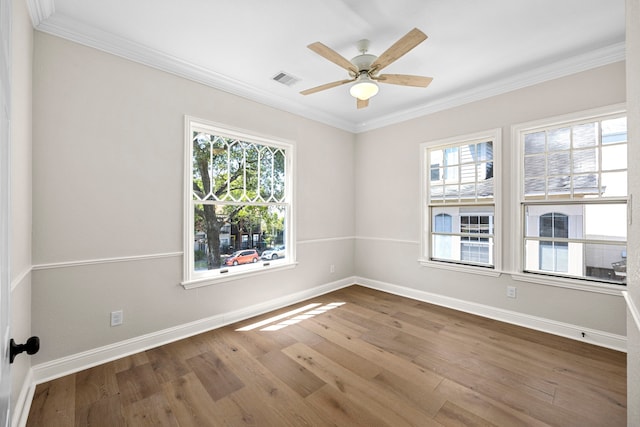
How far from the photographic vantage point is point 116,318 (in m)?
2.39

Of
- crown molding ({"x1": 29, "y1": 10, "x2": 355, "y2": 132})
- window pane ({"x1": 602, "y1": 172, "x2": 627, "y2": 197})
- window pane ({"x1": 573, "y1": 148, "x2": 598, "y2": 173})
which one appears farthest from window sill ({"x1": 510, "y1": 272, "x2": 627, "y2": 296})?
crown molding ({"x1": 29, "y1": 10, "x2": 355, "y2": 132})

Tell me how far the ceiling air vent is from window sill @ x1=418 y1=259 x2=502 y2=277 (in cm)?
288

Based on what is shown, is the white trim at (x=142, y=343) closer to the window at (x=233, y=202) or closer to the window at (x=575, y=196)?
the window at (x=233, y=202)

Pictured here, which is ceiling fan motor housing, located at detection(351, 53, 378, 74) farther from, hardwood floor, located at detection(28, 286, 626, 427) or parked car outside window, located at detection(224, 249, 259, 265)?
hardwood floor, located at detection(28, 286, 626, 427)

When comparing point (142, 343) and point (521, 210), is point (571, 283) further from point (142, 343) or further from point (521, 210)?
point (142, 343)

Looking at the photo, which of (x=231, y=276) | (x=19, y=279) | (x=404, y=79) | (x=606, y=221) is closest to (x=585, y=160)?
(x=606, y=221)

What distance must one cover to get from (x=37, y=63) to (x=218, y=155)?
59.2 inches

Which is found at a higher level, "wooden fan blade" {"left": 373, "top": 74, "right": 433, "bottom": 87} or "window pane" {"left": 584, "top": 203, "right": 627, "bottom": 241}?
"wooden fan blade" {"left": 373, "top": 74, "right": 433, "bottom": 87}

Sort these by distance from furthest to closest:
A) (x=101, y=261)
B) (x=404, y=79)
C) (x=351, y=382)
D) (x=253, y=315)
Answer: (x=253, y=315), (x=404, y=79), (x=101, y=261), (x=351, y=382)

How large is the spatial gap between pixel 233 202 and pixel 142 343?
5.29ft

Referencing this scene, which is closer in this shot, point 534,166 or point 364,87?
point 364,87

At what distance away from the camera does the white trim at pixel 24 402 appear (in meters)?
1.61

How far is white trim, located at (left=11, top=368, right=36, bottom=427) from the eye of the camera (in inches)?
63.5

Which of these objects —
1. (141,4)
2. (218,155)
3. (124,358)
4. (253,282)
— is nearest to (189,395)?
(124,358)
